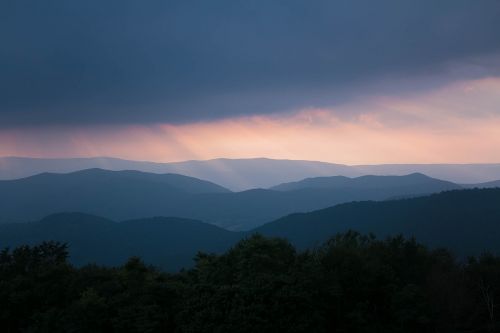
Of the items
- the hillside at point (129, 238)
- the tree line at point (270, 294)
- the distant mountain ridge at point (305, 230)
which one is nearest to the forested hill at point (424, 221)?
the distant mountain ridge at point (305, 230)

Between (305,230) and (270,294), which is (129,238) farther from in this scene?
(270,294)

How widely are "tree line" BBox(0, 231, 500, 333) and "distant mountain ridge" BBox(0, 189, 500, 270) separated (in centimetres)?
6433

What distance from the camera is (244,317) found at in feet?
78.9

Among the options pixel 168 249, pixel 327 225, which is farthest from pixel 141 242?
pixel 327 225

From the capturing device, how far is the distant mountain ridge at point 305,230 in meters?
109

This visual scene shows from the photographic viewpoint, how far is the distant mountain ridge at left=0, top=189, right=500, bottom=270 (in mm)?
109188

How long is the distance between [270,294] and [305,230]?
123 meters

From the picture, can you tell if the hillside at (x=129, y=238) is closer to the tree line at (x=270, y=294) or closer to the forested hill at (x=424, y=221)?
the forested hill at (x=424, y=221)

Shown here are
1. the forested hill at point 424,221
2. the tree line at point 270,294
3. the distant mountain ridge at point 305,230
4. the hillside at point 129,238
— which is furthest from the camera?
the hillside at point 129,238

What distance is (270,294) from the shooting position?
25.4 m

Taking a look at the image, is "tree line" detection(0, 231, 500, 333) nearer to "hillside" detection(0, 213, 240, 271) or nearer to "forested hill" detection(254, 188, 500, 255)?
"forested hill" detection(254, 188, 500, 255)

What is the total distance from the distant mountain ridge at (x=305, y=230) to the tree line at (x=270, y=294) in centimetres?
6433

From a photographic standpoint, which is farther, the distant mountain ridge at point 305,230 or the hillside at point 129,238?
the hillside at point 129,238

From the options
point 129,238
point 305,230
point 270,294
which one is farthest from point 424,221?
point 270,294
